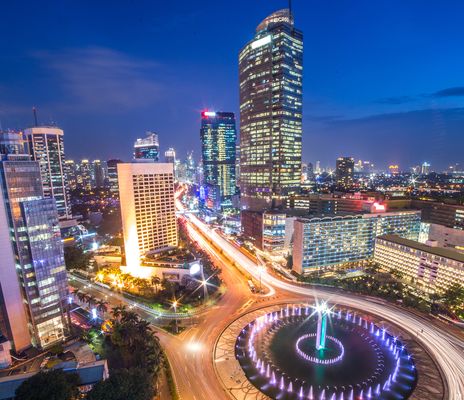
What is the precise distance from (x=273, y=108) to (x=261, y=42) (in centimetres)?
3807

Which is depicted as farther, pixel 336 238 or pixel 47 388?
pixel 336 238

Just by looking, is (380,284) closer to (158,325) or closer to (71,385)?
(158,325)

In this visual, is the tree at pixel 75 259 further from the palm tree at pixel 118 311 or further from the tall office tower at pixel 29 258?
the palm tree at pixel 118 311

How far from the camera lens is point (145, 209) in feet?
325

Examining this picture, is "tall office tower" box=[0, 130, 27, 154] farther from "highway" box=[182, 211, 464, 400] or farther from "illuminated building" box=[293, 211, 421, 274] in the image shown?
"illuminated building" box=[293, 211, 421, 274]

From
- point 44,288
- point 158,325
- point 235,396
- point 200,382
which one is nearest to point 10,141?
point 44,288

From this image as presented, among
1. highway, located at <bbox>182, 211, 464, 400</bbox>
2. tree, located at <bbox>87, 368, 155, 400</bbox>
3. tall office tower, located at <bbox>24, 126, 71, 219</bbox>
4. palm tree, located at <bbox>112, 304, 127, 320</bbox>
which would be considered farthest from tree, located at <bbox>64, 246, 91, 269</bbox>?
tree, located at <bbox>87, 368, 155, 400</bbox>

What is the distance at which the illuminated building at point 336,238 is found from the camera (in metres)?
92.0

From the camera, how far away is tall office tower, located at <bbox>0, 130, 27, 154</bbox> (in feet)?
176

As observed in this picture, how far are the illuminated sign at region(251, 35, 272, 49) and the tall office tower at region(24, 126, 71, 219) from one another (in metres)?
118

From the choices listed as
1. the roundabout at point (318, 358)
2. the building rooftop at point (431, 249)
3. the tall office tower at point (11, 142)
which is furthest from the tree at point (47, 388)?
the building rooftop at point (431, 249)

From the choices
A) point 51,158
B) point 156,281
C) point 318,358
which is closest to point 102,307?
point 156,281

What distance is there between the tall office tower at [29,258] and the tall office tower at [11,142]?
2574 mm

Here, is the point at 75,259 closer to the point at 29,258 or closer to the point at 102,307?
the point at 102,307
